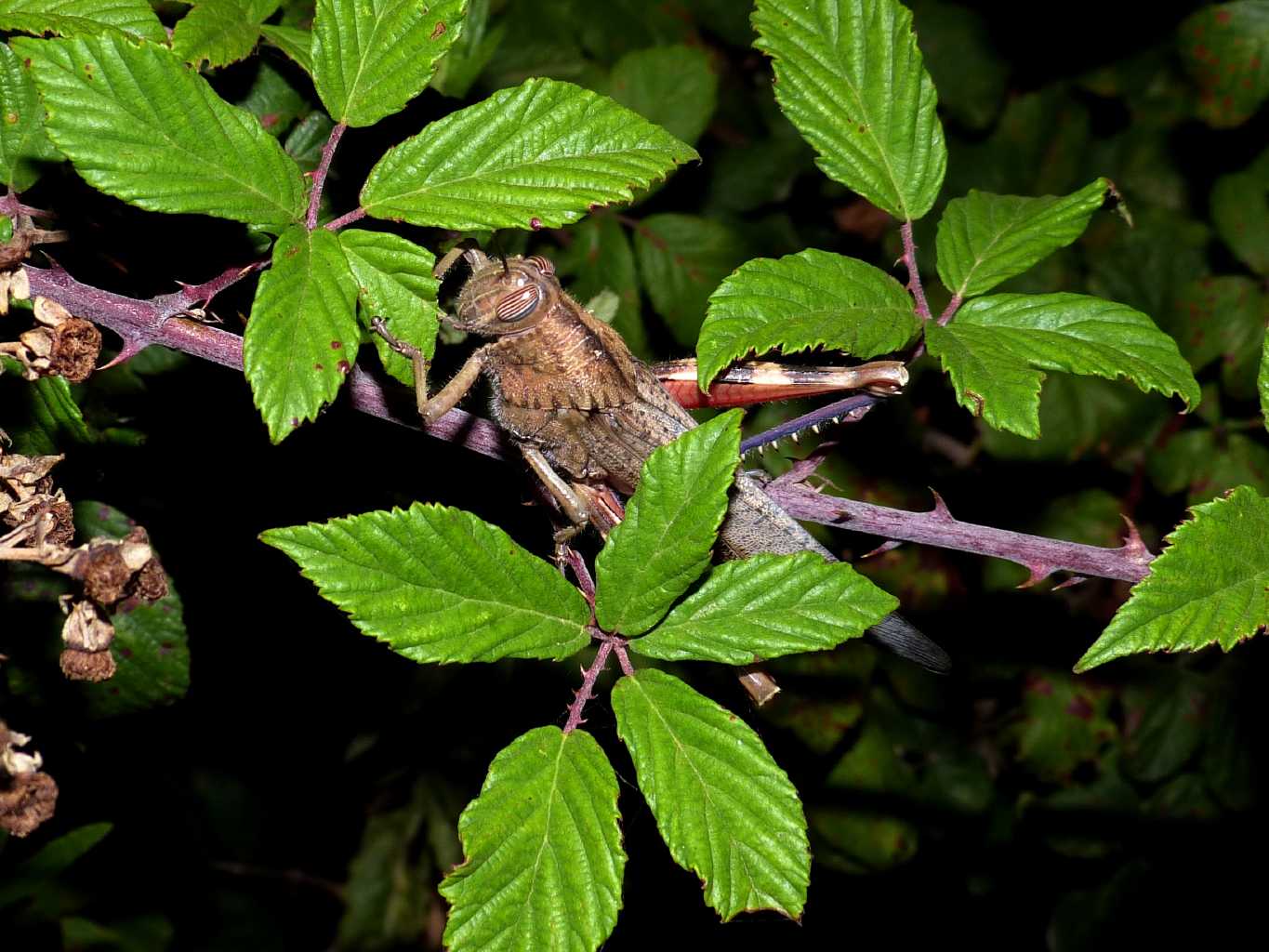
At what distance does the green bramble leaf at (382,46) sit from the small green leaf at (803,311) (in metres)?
0.47

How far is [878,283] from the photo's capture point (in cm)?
147

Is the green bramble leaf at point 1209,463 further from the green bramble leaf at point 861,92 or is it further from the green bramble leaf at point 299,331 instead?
the green bramble leaf at point 299,331

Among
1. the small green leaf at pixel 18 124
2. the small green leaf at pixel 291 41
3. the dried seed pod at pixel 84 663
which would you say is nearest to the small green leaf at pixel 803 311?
the small green leaf at pixel 291 41

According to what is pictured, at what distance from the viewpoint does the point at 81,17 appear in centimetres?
124

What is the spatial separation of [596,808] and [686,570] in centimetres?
30

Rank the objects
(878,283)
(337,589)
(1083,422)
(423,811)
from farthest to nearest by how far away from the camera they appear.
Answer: (423,811)
(1083,422)
(878,283)
(337,589)

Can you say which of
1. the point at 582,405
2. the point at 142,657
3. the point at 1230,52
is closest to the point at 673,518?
the point at 582,405

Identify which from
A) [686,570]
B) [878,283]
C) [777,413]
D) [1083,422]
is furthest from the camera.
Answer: [1083,422]

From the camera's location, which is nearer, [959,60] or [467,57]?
[467,57]

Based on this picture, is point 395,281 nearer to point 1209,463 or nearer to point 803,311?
point 803,311

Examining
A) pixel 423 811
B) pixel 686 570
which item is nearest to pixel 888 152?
pixel 686 570

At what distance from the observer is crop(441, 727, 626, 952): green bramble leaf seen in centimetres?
112

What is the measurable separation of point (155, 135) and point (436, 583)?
1.94 feet

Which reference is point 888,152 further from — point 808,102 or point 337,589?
point 337,589
